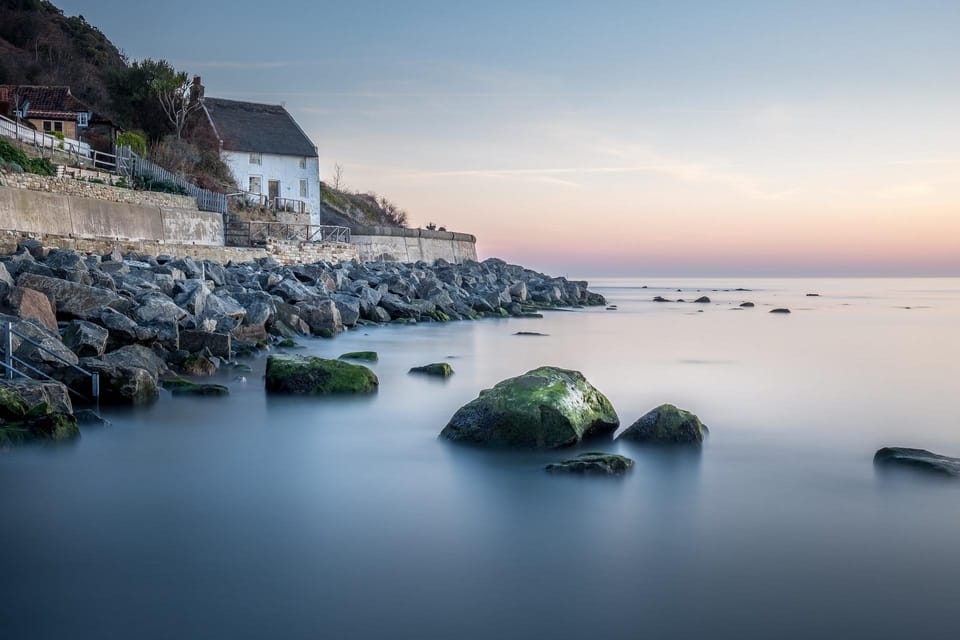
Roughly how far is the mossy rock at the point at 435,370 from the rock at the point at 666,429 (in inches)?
189

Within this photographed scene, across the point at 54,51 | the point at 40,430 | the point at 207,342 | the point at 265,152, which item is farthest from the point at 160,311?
the point at 54,51

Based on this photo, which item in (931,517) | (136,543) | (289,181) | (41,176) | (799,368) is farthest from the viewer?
(289,181)

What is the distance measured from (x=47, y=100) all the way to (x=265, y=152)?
1066cm

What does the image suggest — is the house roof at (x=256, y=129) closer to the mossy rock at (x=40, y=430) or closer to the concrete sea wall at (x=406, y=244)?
the concrete sea wall at (x=406, y=244)

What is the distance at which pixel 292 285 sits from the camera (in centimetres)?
1753

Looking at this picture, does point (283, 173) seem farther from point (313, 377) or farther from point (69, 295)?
point (313, 377)

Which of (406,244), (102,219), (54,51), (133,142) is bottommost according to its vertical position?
(102,219)

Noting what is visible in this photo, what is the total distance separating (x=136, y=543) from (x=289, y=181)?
38.2 m

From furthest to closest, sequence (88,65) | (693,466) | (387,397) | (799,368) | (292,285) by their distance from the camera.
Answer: (88,65)
(292,285)
(799,368)
(387,397)
(693,466)

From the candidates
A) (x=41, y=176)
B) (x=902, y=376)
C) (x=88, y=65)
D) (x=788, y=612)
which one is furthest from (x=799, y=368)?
(x=88, y=65)

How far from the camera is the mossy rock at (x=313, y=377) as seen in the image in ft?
31.0

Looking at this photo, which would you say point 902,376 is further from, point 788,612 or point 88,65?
point 88,65

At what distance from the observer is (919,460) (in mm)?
6594

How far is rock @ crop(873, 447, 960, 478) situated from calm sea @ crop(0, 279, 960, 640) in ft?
0.61
